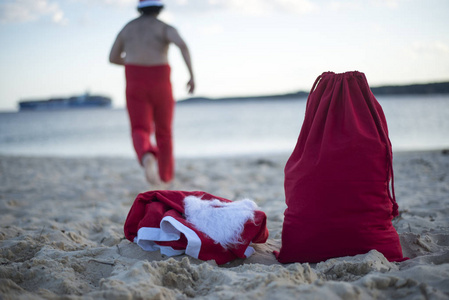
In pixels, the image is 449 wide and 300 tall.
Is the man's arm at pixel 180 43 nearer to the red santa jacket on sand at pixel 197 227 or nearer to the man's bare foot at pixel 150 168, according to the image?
the man's bare foot at pixel 150 168

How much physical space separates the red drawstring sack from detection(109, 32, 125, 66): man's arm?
10.1 feet

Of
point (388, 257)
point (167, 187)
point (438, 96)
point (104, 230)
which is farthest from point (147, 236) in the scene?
point (438, 96)

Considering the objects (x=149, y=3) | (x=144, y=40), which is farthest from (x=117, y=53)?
(x=149, y=3)

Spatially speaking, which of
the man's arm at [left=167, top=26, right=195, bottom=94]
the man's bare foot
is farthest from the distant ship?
the man's bare foot

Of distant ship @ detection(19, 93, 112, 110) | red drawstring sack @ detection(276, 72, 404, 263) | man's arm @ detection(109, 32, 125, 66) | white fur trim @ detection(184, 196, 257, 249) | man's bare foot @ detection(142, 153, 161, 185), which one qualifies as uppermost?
Answer: man's arm @ detection(109, 32, 125, 66)

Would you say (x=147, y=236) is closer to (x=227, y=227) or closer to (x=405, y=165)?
(x=227, y=227)

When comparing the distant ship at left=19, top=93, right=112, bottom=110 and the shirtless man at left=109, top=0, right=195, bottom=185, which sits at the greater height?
the shirtless man at left=109, top=0, right=195, bottom=185

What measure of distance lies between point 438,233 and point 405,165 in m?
3.36

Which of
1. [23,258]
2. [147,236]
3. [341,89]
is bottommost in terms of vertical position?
[23,258]

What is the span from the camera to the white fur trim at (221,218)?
1.92 m

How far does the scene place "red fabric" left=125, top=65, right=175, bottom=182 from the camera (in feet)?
13.4

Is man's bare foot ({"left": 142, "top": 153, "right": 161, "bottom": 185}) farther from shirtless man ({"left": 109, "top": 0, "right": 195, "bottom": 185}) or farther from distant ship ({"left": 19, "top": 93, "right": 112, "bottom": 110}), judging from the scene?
distant ship ({"left": 19, "top": 93, "right": 112, "bottom": 110})

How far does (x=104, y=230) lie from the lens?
262 centimetres

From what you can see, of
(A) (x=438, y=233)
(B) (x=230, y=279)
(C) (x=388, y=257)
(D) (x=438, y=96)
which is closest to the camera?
(B) (x=230, y=279)
